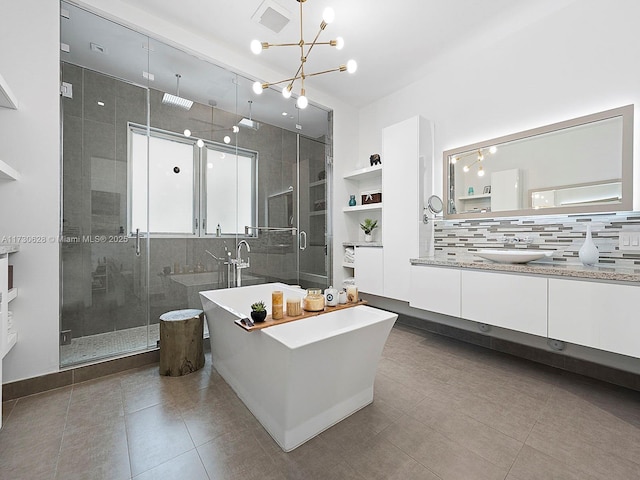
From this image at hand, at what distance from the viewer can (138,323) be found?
2678mm

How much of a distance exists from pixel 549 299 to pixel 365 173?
102 inches

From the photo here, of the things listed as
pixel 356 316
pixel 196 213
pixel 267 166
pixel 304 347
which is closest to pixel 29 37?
pixel 196 213

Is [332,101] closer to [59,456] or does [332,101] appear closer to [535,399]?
[535,399]

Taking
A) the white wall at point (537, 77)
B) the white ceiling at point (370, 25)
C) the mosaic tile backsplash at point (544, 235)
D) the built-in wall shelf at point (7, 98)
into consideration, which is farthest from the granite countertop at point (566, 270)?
the built-in wall shelf at point (7, 98)

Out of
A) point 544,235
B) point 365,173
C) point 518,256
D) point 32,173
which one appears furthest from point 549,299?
point 32,173

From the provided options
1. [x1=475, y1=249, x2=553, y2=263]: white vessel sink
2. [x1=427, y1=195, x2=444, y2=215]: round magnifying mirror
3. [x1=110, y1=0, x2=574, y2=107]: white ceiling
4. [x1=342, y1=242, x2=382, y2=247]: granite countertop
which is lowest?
[x1=475, y1=249, x2=553, y2=263]: white vessel sink

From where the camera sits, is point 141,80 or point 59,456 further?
point 141,80

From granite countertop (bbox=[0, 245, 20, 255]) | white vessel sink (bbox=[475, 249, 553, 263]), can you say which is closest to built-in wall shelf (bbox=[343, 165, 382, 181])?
white vessel sink (bbox=[475, 249, 553, 263])

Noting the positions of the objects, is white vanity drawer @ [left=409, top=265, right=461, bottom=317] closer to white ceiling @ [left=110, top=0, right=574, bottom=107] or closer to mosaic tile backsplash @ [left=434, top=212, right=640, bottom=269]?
mosaic tile backsplash @ [left=434, top=212, right=640, bottom=269]

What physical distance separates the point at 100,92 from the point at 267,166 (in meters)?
1.70

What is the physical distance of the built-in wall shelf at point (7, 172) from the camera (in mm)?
1718

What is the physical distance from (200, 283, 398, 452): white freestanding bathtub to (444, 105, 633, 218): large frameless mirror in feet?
6.30

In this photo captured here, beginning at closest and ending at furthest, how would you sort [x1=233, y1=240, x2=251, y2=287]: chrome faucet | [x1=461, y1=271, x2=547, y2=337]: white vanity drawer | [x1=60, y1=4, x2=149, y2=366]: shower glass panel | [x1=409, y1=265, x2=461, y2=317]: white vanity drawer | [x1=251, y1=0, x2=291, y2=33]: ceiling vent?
[x1=461, y1=271, x2=547, y2=337]: white vanity drawer, [x1=60, y1=4, x2=149, y2=366]: shower glass panel, [x1=251, y1=0, x2=291, y2=33]: ceiling vent, [x1=409, y1=265, x2=461, y2=317]: white vanity drawer, [x1=233, y1=240, x2=251, y2=287]: chrome faucet

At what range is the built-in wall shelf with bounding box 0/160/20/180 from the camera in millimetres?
1718
